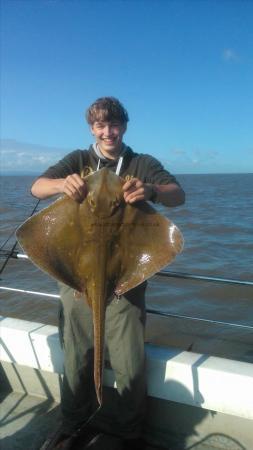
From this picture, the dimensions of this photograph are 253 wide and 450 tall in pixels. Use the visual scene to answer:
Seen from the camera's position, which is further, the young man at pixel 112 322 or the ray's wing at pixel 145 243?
the young man at pixel 112 322

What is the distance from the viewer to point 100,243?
2.51 metres

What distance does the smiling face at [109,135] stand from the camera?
3031mm

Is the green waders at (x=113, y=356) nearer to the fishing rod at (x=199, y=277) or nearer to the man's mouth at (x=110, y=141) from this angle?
the fishing rod at (x=199, y=277)

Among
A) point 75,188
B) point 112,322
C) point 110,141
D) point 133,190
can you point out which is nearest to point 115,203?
point 133,190

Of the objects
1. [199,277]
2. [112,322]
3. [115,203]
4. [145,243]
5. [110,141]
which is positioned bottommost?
[112,322]

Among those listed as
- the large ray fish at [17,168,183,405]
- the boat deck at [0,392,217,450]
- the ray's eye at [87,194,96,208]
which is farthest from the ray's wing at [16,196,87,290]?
the boat deck at [0,392,217,450]

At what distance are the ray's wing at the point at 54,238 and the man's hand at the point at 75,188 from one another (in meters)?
0.08

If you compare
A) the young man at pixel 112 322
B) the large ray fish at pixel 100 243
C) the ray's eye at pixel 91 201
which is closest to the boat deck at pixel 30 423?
the young man at pixel 112 322

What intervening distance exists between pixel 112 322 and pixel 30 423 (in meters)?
1.29

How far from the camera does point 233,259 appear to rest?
11.8 m

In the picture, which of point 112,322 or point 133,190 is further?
point 112,322

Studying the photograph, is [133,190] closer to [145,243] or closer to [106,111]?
[145,243]

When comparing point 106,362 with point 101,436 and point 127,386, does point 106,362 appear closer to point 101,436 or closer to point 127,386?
point 127,386

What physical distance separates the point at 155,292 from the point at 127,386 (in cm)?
634
